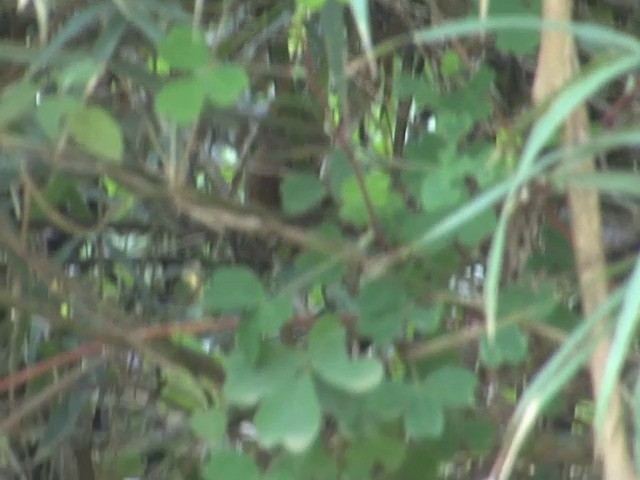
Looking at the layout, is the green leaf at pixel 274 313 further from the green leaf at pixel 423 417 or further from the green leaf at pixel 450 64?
the green leaf at pixel 450 64

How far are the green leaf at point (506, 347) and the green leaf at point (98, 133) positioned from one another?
0.22 m

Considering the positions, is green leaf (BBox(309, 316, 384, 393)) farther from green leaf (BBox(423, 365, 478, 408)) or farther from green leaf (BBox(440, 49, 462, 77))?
green leaf (BBox(440, 49, 462, 77))

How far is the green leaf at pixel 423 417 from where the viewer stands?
0.58m

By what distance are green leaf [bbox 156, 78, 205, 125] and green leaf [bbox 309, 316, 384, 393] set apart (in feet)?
0.43

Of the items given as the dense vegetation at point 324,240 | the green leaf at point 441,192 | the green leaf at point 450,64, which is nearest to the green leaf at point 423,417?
the dense vegetation at point 324,240

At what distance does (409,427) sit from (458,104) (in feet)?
0.62

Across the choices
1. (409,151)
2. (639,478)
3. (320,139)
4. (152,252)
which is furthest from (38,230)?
(639,478)

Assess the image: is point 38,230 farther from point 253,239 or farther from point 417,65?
point 417,65

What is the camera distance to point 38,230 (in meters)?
0.83

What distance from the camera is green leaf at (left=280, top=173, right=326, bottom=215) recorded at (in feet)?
2.13

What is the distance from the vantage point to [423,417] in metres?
0.58

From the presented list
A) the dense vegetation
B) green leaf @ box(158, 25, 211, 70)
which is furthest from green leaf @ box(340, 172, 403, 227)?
green leaf @ box(158, 25, 211, 70)

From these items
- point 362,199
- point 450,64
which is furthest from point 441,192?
point 450,64

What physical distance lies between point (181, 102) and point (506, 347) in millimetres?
216
